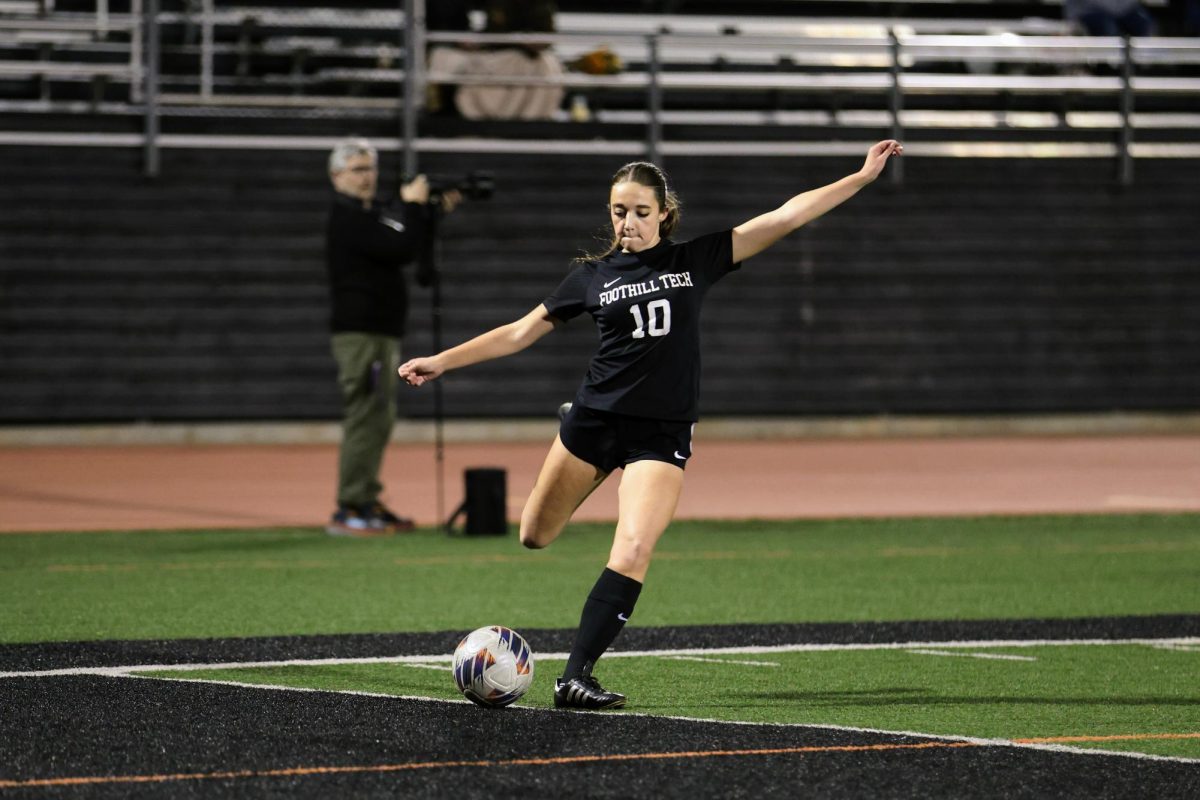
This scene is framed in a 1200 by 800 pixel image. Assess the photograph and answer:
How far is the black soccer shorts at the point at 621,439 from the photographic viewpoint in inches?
272

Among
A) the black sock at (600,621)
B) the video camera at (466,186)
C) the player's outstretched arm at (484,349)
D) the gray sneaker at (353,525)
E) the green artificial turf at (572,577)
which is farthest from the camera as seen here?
the gray sneaker at (353,525)

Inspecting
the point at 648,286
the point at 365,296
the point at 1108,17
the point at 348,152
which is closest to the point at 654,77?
the point at 1108,17

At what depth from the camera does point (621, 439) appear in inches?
273

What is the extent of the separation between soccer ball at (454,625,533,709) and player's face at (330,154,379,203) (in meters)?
6.28

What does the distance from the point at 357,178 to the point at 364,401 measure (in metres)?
1.43

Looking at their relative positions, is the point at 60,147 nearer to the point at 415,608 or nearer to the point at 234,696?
the point at 415,608

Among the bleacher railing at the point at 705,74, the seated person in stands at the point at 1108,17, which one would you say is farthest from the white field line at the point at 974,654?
the seated person in stands at the point at 1108,17

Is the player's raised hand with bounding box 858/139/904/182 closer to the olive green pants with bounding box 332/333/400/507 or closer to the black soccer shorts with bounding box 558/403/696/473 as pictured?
the black soccer shorts with bounding box 558/403/696/473

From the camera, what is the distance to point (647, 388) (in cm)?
688

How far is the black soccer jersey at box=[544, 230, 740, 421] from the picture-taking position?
22.6 feet

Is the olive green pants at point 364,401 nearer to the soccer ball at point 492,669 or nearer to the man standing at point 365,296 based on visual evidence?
the man standing at point 365,296

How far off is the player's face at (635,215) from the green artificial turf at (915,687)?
1.64m

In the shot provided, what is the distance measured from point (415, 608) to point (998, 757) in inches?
166

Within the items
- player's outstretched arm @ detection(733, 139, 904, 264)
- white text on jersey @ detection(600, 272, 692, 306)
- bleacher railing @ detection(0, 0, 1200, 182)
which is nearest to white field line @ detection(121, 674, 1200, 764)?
white text on jersey @ detection(600, 272, 692, 306)
